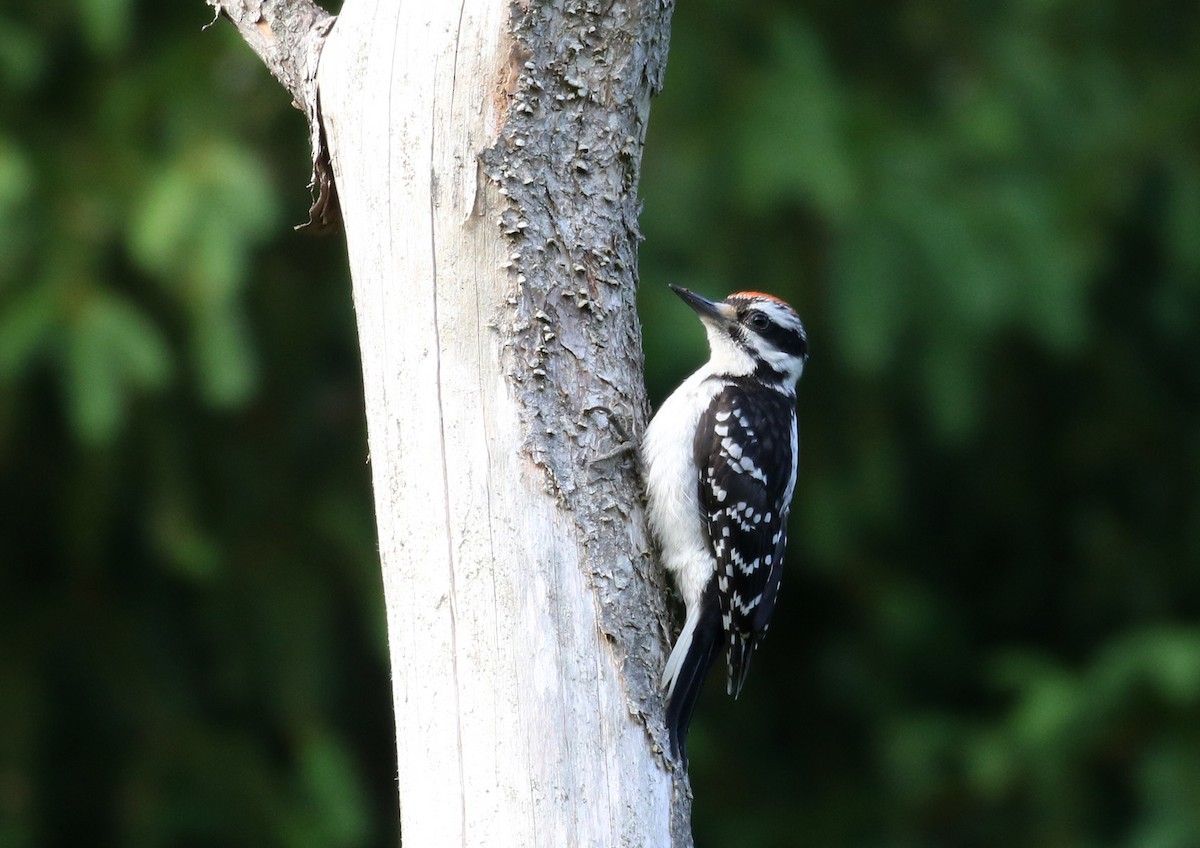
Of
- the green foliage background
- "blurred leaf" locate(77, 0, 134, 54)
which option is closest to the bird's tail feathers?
the green foliage background

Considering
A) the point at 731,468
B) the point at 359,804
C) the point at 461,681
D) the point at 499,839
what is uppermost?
the point at 731,468

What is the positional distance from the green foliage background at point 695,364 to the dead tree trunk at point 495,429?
6.16 feet

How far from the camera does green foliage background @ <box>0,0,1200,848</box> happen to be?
5008 millimetres

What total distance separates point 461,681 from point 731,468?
1.42 meters

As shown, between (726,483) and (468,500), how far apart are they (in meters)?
1.27

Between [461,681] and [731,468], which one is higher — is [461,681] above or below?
below

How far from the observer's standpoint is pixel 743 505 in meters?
3.91

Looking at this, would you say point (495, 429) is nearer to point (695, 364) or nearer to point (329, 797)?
point (695, 364)

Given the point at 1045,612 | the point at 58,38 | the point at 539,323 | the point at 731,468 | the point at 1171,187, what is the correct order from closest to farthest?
1. the point at 539,323
2. the point at 731,468
3. the point at 58,38
4. the point at 1171,187
5. the point at 1045,612

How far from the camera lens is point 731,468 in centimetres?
394

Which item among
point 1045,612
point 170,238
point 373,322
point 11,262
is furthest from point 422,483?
point 1045,612

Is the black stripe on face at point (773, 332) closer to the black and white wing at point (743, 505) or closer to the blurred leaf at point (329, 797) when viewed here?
the black and white wing at point (743, 505)

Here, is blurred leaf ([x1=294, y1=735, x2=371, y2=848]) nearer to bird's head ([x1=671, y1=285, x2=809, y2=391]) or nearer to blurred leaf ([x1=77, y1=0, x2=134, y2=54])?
bird's head ([x1=671, y1=285, x2=809, y2=391])

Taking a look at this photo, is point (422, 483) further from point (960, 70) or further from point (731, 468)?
point (960, 70)
